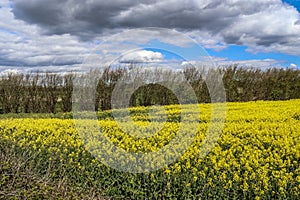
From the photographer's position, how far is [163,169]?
4.76 m

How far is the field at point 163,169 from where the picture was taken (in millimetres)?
4227

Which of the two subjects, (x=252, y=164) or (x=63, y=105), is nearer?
(x=252, y=164)

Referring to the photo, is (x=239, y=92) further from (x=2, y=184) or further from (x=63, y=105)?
(x=2, y=184)

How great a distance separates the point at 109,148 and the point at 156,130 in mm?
1282

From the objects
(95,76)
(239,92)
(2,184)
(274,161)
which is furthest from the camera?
(239,92)

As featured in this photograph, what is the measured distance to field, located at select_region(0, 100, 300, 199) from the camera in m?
4.23

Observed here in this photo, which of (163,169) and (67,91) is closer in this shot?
(163,169)

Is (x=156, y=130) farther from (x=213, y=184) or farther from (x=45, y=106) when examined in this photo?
(x=45, y=106)

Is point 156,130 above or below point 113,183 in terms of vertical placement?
above

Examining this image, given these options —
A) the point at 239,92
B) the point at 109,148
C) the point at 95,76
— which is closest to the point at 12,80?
the point at 95,76

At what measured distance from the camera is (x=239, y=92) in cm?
1803

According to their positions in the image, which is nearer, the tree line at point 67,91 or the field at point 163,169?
the field at point 163,169

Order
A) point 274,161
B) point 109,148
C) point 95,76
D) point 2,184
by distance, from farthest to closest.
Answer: point 95,76 → point 109,148 → point 274,161 → point 2,184

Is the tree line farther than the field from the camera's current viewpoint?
Yes
